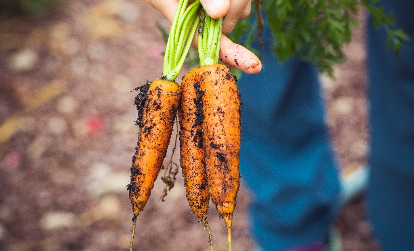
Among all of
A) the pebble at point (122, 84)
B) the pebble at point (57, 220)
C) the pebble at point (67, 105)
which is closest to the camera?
the pebble at point (57, 220)

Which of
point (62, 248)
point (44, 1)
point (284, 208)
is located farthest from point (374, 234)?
point (44, 1)

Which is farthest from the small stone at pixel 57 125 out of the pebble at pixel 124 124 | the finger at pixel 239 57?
the finger at pixel 239 57

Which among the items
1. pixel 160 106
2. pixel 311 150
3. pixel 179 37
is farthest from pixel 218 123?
pixel 311 150

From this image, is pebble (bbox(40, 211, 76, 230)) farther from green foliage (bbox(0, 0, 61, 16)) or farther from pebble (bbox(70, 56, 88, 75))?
green foliage (bbox(0, 0, 61, 16))

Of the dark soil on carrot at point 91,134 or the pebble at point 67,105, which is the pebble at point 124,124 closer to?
the dark soil on carrot at point 91,134

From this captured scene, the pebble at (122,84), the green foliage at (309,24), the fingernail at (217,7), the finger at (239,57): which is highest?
the pebble at (122,84)

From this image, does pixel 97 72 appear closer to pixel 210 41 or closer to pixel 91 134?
pixel 91 134

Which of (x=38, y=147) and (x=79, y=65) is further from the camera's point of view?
(x=79, y=65)

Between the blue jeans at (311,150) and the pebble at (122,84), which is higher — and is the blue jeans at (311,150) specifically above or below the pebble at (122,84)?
below
